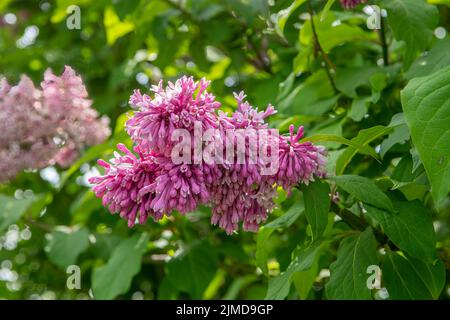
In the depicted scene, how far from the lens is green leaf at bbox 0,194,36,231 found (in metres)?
2.84

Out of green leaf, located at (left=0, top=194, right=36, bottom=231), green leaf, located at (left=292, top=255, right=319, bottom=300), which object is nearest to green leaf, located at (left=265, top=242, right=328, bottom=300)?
green leaf, located at (left=292, top=255, right=319, bottom=300)

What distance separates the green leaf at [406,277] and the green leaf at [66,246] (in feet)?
4.65

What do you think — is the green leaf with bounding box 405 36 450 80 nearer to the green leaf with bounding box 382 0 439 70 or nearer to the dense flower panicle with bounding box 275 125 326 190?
the green leaf with bounding box 382 0 439 70

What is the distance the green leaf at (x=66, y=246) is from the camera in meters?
2.83

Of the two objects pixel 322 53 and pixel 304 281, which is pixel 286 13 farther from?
pixel 304 281

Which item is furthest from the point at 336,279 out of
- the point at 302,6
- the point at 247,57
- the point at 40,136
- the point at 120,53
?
the point at 120,53

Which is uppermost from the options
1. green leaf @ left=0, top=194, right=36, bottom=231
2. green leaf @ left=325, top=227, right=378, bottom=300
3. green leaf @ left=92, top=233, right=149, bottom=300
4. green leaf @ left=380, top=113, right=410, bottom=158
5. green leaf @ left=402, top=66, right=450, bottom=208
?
green leaf @ left=402, top=66, right=450, bottom=208

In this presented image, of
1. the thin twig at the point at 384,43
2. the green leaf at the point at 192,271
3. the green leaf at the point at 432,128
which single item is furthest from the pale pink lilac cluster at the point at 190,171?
the green leaf at the point at 192,271

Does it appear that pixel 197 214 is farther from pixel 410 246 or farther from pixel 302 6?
pixel 410 246

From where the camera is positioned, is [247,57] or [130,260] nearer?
[130,260]

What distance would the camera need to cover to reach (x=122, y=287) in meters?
2.59

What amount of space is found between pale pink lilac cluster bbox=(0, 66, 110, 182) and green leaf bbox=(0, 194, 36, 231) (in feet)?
1.13

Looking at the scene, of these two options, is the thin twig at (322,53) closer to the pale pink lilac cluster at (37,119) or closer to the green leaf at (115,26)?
the pale pink lilac cluster at (37,119)
